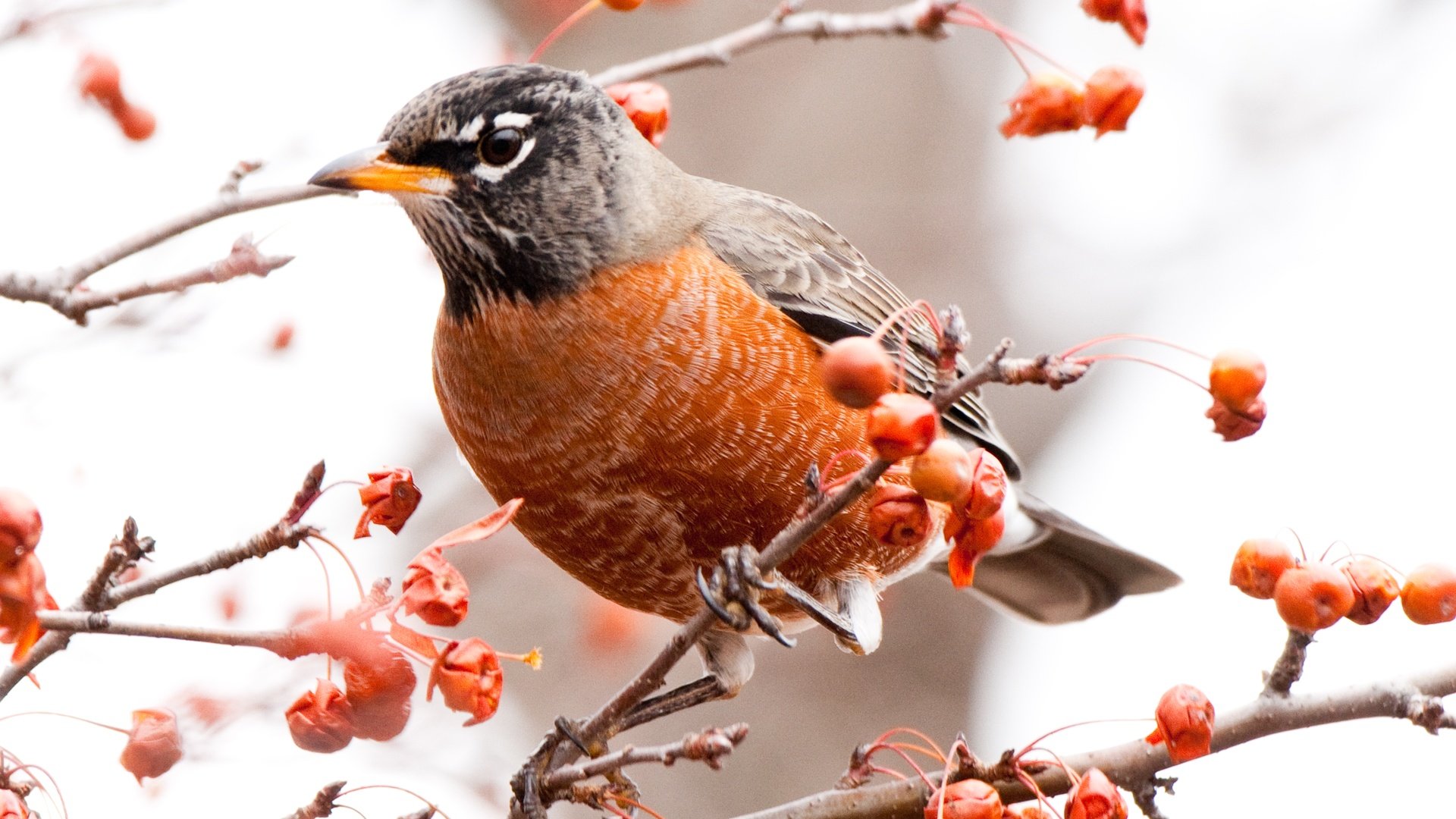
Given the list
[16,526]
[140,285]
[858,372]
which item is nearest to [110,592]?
[16,526]

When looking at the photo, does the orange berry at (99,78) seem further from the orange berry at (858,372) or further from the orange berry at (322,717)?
the orange berry at (858,372)

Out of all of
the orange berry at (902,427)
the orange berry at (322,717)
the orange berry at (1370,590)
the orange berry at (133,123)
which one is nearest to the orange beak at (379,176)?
the orange berry at (133,123)

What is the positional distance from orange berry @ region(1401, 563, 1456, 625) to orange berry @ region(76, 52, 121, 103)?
9.97ft

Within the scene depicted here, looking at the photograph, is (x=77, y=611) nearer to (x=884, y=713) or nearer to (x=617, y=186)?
(x=617, y=186)

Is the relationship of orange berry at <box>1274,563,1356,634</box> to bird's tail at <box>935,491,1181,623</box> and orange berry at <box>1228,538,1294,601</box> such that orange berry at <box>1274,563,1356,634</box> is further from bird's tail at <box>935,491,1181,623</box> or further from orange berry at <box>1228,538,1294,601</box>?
bird's tail at <box>935,491,1181,623</box>

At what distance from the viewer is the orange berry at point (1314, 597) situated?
2293mm

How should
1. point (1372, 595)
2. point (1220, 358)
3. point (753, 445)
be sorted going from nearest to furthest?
point (1220, 358) < point (1372, 595) < point (753, 445)

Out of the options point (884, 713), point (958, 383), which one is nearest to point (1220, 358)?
point (958, 383)

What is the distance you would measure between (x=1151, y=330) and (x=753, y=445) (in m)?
3.16

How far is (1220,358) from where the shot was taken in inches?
79.4

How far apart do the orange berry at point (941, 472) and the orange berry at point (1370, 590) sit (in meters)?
0.91

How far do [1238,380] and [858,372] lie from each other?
605 millimetres

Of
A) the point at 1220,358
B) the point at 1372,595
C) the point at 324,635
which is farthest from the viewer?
the point at 1372,595

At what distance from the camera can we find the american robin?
300cm
